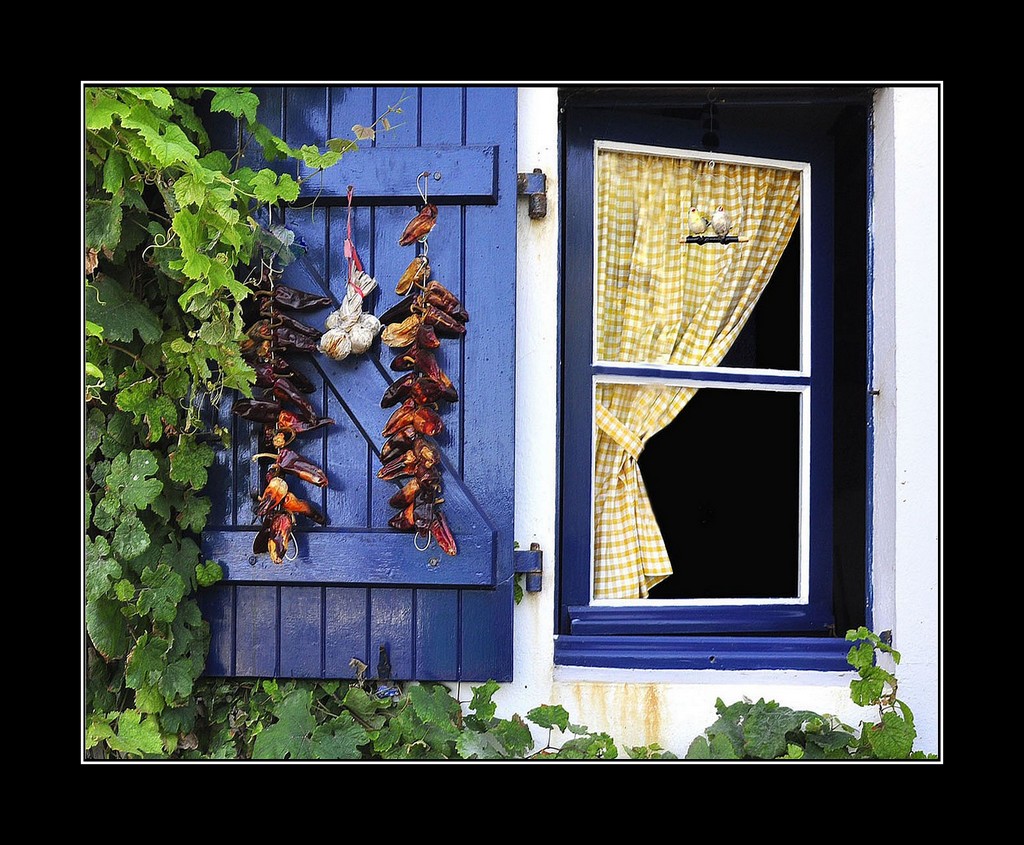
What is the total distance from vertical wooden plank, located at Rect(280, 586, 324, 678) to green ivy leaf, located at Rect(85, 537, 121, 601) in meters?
0.44

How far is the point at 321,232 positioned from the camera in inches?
85.7

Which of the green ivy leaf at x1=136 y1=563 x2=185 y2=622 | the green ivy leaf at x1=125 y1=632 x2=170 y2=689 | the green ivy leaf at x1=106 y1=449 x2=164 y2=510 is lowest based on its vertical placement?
the green ivy leaf at x1=125 y1=632 x2=170 y2=689

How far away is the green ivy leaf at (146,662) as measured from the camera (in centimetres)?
203

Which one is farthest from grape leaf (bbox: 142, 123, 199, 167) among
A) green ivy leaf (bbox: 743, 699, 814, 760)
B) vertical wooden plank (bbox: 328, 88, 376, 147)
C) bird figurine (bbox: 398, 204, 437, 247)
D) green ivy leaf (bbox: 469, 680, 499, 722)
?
green ivy leaf (bbox: 743, 699, 814, 760)

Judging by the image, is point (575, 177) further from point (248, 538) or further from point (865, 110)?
point (248, 538)

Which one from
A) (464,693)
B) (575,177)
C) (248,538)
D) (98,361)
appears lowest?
(464,693)

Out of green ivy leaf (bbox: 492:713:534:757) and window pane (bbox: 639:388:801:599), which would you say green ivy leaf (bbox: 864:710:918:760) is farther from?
green ivy leaf (bbox: 492:713:534:757)

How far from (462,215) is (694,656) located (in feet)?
4.78

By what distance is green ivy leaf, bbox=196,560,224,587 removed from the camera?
2.12 metres

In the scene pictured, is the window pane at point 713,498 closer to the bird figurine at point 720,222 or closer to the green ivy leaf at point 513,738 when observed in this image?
the bird figurine at point 720,222

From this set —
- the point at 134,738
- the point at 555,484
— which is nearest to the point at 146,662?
the point at 134,738

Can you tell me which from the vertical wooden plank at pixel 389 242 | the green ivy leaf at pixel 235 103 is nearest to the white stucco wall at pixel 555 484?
the vertical wooden plank at pixel 389 242

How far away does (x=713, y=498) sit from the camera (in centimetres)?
269
